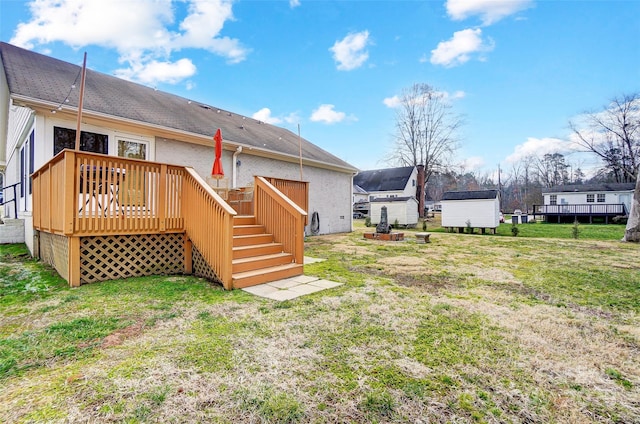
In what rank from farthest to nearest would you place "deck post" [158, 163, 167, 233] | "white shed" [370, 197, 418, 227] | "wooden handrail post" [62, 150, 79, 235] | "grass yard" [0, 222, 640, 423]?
"white shed" [370, 197, 418, 227] < "deck post" [158, 163, 167, 233] < "wooden handrail post" [62, 150, 79, 235] < "grass yard" [0, 222, 640, 423]

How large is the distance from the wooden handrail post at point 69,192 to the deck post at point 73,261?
215 millimetres

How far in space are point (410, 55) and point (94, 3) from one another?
12.9 m

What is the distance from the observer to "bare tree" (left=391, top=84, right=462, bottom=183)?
26.3 m

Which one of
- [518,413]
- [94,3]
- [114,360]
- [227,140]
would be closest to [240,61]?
[94,3]

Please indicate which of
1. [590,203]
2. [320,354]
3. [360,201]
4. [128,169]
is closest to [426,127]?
[360,201]

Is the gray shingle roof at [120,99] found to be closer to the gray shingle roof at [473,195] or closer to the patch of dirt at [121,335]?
the patch of dirt at [121,335]

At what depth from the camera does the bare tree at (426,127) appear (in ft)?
86.4

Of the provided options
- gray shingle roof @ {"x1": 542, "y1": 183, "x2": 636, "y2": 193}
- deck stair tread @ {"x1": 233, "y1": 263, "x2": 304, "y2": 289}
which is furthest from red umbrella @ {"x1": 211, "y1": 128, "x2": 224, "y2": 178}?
gray shingle roof @ {"x1": 542, "y1": 183, "x2": 636, "y2": 193}

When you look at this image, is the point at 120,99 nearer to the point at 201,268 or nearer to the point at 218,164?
the point at 218,164

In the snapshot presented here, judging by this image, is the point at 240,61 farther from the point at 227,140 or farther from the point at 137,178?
the point at 137,178

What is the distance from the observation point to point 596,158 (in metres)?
29.3

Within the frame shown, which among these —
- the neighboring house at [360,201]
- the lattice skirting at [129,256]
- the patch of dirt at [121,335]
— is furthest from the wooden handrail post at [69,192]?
the neighboring house at [360,201]

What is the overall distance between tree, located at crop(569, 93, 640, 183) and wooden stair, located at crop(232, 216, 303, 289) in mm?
32243

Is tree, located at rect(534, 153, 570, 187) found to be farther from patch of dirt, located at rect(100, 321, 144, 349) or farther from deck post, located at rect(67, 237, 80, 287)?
deck post, located at rect(67, 237, 80, 287)
